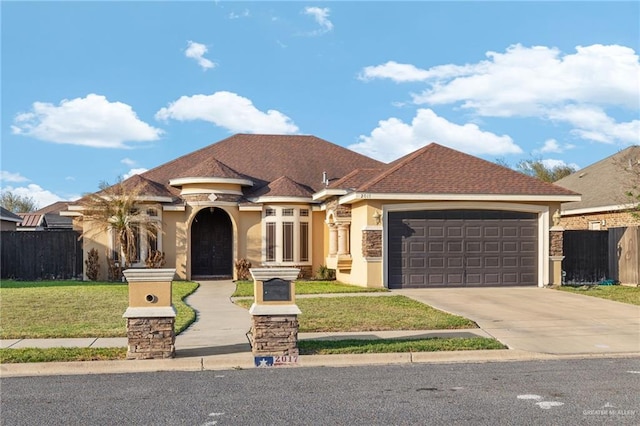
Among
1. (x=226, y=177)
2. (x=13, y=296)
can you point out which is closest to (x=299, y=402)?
(x=13, y=296)

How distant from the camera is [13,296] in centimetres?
1889

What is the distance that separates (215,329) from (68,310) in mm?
4785

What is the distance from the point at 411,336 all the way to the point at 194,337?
157 inches

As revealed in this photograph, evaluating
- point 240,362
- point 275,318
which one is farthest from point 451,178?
point 240,362

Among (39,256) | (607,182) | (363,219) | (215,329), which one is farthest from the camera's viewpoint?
(607,182)

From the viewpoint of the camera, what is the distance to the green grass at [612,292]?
17914 mm

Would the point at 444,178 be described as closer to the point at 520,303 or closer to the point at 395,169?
the point at 395,169

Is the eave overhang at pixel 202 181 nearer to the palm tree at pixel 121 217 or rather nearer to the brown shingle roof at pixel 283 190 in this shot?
the brown shingle roof at pixel 283 190

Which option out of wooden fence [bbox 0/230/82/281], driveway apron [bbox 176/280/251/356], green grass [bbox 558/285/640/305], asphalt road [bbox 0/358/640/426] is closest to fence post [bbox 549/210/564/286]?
green grass [bbox 558/285/640/305]

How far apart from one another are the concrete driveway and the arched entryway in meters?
10.2

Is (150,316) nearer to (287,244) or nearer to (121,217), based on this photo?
(121,217)

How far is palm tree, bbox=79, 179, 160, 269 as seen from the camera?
80.6ft

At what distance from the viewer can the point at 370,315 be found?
14539mm

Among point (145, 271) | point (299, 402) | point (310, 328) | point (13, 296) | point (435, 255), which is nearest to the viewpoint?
point (299, 402)
